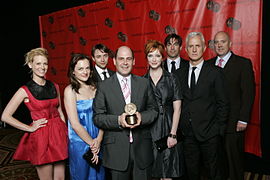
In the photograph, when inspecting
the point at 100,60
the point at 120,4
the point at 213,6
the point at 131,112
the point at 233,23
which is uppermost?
the point at 120,4

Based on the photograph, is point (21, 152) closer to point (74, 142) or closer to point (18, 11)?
point (74, 142)

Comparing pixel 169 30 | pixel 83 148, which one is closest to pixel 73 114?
pixel 83 148

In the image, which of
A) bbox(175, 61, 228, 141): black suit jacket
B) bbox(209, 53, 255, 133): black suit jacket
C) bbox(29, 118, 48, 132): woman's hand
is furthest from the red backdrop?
bbox(29, 118, 48, 132): woman's hand

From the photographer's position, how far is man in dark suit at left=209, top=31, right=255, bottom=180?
2565 mm

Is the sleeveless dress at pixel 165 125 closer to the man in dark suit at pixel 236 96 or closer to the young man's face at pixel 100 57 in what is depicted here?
the man in dark suit at pixel 236 96

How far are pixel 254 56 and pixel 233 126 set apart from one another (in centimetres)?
100

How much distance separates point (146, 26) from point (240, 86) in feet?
6.43

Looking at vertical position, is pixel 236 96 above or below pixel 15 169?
above

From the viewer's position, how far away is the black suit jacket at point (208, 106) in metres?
2.31

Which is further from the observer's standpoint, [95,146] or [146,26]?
[146,26]

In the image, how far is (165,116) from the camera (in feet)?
7.50

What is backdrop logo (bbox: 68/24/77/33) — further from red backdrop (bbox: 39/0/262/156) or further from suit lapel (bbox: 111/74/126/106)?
suit lapel (bbox: 111/74/126/106)

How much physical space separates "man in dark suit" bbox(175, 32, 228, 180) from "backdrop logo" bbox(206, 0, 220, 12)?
1108mm

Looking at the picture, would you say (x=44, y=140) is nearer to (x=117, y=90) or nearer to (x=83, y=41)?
(x=117, y=90)
